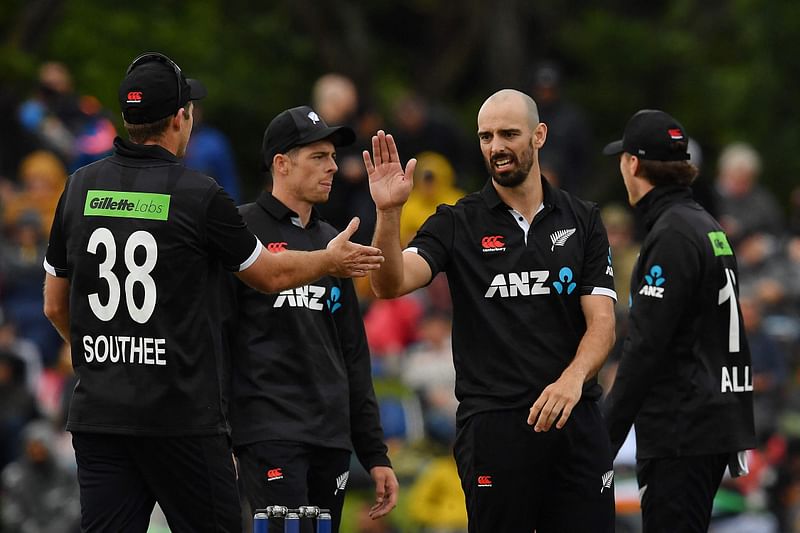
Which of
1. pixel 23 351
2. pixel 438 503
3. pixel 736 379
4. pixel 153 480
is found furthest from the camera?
pixel 23 351

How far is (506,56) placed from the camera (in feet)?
91.6

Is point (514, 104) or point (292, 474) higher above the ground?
point (514, 104)

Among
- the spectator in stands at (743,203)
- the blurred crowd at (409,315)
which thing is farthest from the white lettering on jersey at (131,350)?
the spectator in stands at (743,203)

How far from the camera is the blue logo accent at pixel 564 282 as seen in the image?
28.7 feet

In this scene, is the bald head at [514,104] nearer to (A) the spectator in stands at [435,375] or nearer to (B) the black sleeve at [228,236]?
(B) the black sleeve at [228,236]

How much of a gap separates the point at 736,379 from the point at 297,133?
2.74 metres

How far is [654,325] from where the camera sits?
30.2 feet

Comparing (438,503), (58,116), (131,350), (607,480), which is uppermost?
(58,116)

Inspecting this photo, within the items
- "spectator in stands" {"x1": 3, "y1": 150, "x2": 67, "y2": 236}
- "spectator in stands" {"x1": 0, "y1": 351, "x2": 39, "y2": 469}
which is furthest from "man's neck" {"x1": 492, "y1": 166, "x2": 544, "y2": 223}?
"spectator in stands" {"x1": 3, "y1": 150, "x2": 67, "y2": 236}

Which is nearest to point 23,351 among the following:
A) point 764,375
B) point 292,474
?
point 764,375

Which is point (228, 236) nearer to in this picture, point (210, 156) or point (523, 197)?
point (523, 197)

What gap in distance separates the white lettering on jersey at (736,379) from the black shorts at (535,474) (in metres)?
0.93

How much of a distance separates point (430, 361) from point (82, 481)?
860 cm

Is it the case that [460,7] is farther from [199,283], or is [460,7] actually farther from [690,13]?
[199,283]
